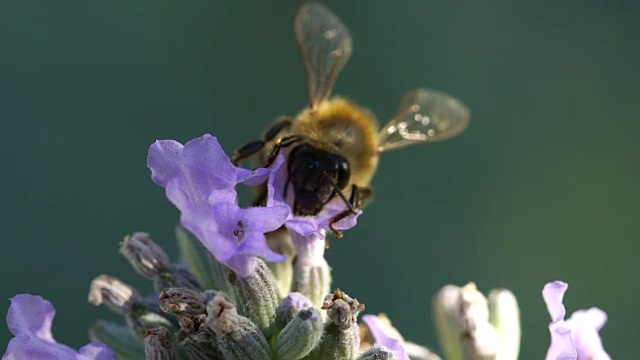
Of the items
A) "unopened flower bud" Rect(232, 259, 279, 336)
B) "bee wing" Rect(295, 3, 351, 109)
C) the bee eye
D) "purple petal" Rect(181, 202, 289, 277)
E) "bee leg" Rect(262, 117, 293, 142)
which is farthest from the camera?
"bee wing" Rect(295, 3, 351, 109)

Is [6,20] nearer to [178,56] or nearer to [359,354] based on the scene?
[178,56]

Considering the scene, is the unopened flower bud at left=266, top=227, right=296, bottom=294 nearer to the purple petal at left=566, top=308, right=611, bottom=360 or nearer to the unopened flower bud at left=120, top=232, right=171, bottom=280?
the unopened flower bud at left=120, top=232, right=171, bottom=280

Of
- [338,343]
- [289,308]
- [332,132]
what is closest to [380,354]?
[338,343]

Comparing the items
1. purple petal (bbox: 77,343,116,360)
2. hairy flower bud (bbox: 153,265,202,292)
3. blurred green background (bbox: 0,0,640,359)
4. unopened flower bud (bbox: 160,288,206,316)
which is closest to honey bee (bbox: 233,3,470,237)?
hairy flower bud (bbox: 153,265,202,292)

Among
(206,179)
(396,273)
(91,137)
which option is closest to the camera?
(206,179)

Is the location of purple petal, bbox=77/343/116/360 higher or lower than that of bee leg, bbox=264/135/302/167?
lower

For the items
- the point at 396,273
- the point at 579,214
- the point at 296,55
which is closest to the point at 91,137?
the point at 296,55
